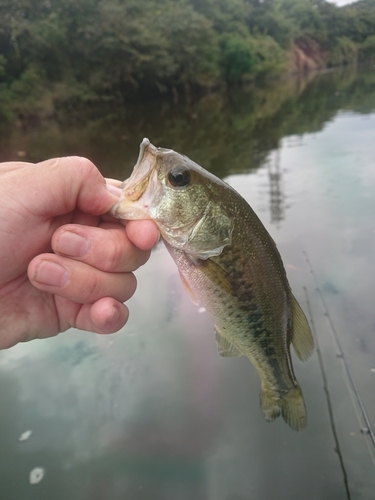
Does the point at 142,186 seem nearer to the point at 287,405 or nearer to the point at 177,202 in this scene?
the point at 177,202

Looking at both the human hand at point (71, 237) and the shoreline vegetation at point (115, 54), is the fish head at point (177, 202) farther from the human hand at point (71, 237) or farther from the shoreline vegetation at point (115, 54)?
the shoreline vegetation at point (115, 54)

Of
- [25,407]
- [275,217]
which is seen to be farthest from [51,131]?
[25,407]

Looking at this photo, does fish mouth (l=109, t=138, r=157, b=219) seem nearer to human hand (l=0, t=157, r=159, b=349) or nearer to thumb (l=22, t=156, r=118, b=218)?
human hand (l=0, t=157, r=159, b=349)

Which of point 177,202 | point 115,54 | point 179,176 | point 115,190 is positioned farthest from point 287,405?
point 115,54


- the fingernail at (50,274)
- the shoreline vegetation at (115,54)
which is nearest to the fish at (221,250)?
the fingernail at (50,274)

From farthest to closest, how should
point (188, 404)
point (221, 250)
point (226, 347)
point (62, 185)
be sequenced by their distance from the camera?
point (188, 404)
point (226, 347)
point (221, 250)
point (62, 185)

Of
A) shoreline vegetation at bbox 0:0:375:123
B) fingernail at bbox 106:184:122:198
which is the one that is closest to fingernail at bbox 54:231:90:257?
fingernail at bbox 106:184:122:198
